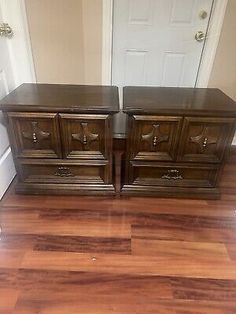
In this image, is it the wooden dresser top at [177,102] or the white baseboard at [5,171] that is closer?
the wooden dresser top at [177,102]

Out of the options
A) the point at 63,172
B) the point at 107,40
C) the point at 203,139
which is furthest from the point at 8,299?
the point at 107,40

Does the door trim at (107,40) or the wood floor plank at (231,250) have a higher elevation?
the door trim at (107,40)

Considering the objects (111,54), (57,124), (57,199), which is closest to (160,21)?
(111,54)

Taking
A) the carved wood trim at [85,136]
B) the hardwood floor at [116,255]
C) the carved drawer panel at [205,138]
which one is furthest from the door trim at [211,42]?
the carved wood trim at [85,136]

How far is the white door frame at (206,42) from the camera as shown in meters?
1.75

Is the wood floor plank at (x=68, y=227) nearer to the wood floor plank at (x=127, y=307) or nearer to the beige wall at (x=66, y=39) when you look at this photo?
the wood floor plank at (x=127, y=307)

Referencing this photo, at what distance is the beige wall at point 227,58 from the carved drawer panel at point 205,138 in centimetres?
72

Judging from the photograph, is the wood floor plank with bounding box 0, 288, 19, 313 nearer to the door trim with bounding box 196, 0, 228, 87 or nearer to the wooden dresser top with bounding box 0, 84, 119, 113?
the wooden dresser top with bounding box 0, 84, 119, 113

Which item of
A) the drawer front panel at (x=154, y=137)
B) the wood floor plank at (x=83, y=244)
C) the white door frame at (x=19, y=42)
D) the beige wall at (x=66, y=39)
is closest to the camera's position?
the wood floor plank at (x=83, y=244)

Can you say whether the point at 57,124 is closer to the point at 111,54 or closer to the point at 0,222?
the point at 0,222

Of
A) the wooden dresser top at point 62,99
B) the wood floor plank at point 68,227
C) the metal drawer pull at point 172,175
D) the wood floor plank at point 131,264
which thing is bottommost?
the wood floor plank at point 68,227

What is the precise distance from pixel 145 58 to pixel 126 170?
3.30ft

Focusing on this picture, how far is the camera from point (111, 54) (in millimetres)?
1951

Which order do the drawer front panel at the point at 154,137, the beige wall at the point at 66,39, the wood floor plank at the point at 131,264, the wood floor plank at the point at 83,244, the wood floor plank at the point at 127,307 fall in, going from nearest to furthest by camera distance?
the wood floor plank at the point at 127,307, the wood floor plank at the point at 131,264, the wood floor plank at the point at 83,244, the drawer front panel at the point at 154,137, the beige wall at the point at 66,39
